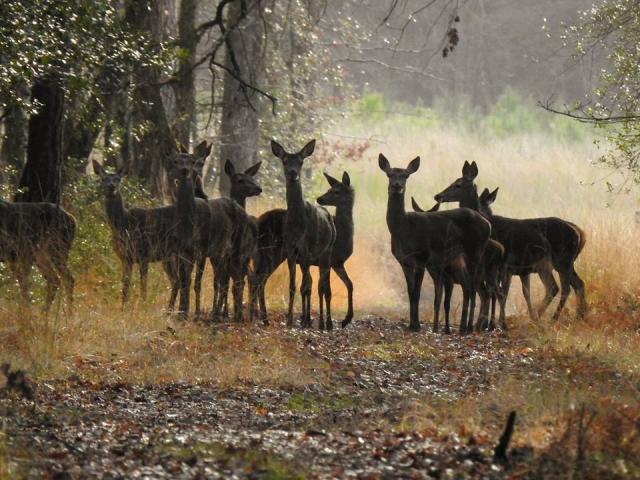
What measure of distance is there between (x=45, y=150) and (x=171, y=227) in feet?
5.95

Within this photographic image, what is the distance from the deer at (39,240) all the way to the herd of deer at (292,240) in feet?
0.06

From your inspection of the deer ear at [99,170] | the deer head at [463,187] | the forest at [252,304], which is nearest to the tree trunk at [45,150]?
the forest at [252,304]

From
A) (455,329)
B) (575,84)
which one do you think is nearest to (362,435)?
(455,329)

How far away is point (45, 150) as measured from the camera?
16484 mm

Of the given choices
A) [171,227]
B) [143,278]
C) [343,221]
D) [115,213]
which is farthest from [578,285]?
[115,213]

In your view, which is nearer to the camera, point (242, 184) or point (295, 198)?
point (295, 198)

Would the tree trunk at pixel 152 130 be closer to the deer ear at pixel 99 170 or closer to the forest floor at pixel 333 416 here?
the deer ear at pixel 99 170

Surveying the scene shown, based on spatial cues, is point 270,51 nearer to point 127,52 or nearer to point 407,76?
point 127,52

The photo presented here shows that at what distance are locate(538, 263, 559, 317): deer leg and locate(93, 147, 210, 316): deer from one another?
16.2 feet

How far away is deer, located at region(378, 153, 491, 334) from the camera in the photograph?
1731 cm

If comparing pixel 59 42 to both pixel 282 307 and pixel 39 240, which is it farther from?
pixel 282 307

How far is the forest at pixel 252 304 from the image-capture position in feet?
28.4

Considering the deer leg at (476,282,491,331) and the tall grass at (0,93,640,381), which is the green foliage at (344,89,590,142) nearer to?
the tall grass at (0,93,640,381)

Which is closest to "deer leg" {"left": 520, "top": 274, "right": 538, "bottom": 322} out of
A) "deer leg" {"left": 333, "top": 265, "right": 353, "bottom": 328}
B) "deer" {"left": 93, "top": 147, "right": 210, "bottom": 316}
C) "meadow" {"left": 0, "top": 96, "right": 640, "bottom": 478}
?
"meadow" {"left": 0, "top": 96, "right": 640, "bottom": 478}
